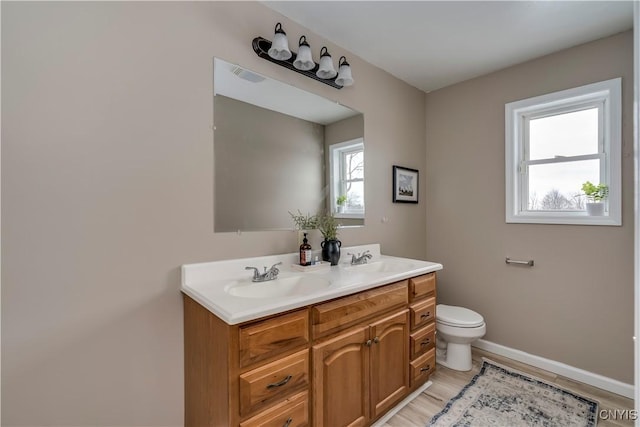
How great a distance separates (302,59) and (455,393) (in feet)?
7.95

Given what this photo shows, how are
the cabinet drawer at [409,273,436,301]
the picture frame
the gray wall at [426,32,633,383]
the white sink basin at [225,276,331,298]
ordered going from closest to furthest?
1. the white sink basin at [225,276,331,298]
2. the cabinet drawer at [409,273,436,301]
3. the gray wall at [426,32,633,383]
4. the picture frame

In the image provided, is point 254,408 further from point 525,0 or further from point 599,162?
point 599,162

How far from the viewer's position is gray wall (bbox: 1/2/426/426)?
1.05 m

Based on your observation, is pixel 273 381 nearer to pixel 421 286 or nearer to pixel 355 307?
pixel 355 307

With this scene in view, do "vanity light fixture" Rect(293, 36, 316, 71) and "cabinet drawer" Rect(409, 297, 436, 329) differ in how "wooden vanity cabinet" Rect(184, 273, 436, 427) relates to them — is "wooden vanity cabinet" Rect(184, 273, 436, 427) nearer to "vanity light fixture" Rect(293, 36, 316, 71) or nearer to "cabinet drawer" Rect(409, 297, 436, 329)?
"cabinet drawer" Rect(409, 297, 436, 329)

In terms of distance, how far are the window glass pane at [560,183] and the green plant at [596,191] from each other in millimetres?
85

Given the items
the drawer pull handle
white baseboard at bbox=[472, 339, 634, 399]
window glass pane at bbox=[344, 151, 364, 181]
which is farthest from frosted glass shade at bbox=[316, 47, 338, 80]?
white baseboard at bbox=[472, 339, 634, 399]

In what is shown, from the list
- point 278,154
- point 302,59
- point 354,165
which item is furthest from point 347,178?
point 302,59

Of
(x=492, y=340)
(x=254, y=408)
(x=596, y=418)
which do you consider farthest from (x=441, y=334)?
(x=254, y=408)

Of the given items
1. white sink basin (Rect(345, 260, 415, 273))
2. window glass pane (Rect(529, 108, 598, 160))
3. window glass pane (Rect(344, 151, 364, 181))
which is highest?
window glass pane (Rect(529, 108, 598, 160))

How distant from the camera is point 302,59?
1695mm

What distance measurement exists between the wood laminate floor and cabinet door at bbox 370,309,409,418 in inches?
4.5

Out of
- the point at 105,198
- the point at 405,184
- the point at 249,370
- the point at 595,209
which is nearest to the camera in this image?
the point at 249,370

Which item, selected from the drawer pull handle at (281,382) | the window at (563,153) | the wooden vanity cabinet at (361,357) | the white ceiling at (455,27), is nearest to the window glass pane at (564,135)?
the window at (563,153)
